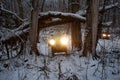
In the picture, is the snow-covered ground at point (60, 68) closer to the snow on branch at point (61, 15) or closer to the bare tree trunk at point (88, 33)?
the bare tree trunk at point (88, 33)

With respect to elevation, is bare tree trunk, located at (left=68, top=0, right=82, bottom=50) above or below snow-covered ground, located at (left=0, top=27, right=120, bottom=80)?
above

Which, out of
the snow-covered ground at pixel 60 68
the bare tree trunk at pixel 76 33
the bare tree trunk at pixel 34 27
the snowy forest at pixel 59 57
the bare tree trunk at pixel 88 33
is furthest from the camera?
the bare tree trunk at pixel 76 33

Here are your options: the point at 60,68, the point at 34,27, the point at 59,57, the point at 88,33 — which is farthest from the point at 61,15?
the point at 60,68

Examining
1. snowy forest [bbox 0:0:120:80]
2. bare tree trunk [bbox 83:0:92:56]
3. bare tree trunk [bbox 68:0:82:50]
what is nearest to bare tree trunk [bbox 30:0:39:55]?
snowy forest [bbox 0:0:120:80]

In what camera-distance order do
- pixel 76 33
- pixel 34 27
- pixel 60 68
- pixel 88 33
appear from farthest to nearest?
1. pixel 76 33
2. pixel 34 27
3. pixel 88 33
4. pixel 60 68

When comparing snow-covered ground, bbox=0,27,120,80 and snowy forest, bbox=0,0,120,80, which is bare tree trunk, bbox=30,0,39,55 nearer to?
snowy forest, bbox=0,0,120,80

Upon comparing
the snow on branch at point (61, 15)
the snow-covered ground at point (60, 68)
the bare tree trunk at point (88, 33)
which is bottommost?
the snow-covered ground at point (60, 68)

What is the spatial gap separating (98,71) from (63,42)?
2.51 meters

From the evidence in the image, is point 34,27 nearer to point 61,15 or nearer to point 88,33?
point 61,15

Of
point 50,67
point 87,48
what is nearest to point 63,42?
point 87,48

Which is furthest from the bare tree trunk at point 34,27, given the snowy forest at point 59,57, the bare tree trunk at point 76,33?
the bare tree trunk at point 76,33

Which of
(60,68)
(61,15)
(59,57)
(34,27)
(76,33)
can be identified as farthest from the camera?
(76,33)

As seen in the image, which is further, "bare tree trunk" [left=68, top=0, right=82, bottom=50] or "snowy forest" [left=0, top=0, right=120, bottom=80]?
"bare tree trunk" [left=68, top=0, right=82, bottom=50]

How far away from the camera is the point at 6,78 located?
20.6 ft
